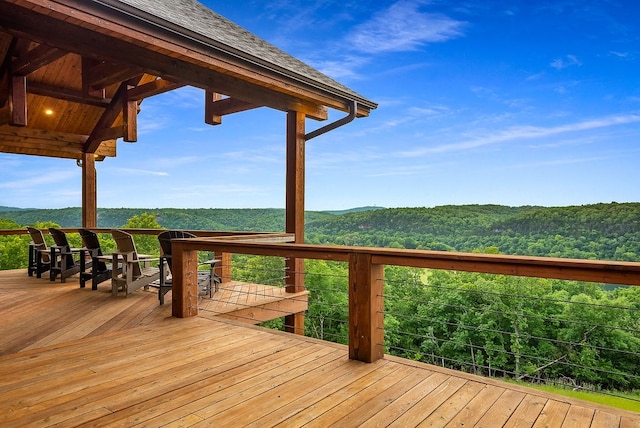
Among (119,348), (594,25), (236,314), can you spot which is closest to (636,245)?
(594,25)

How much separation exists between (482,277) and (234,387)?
25.5 m

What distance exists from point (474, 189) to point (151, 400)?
30.1m

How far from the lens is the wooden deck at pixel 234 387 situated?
7.29ft

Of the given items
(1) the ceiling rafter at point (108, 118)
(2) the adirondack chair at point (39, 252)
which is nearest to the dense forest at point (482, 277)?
(1) the ceiling rafter at point (108, 118)

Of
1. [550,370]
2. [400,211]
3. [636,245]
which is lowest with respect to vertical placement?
[550,370]

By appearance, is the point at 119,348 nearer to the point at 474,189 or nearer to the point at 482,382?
the point at 482,382

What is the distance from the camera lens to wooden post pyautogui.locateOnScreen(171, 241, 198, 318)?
430 cm

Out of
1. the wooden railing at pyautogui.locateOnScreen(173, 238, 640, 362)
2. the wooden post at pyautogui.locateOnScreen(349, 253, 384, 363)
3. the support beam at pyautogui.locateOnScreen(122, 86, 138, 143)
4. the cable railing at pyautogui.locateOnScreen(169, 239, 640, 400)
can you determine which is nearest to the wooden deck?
the wooden post at pyautogui.locateOnScreen(349, 253, 384, 363)

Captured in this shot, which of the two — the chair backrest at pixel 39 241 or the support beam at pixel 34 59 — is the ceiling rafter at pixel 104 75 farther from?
the chair backrest at pixel 39 241

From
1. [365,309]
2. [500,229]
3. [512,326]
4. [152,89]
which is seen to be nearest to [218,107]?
[152,89]

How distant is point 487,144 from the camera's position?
3078 cm

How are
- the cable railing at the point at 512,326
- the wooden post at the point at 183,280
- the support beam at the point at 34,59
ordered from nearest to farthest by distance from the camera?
the wooden post at the point at 183,280
the support beam at the point at 34,59
the cable railing at the point at 512,326

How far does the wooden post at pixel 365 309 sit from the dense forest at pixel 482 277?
15.8 m

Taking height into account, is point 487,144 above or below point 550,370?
above
